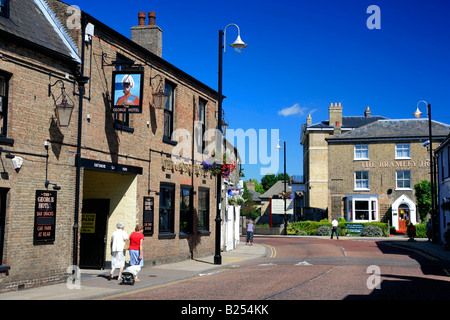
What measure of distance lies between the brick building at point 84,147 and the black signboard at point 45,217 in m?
0.03

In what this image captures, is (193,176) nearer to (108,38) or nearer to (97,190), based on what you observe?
(97,190)

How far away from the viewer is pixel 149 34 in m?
21.1

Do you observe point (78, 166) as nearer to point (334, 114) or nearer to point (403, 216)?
point (403, 216)

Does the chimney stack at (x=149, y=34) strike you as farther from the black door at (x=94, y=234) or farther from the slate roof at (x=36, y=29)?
the black door at (x=94, y=234)

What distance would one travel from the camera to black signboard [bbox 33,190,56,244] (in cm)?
1276

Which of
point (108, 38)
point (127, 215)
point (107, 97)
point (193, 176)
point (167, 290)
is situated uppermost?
point (108, 38)

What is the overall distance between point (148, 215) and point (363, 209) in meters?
34.7

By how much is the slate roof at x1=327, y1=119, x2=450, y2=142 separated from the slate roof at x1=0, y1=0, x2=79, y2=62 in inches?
1519

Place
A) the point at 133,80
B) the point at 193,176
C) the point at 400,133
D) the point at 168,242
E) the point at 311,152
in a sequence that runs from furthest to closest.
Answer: the point at 311,152 < the point at 400,133 < the point at 193,176 < the point at 168,242 < the point at 133,80

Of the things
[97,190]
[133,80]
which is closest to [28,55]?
[133,80]

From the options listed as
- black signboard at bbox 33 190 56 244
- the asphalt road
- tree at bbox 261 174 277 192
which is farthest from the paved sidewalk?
tree at bbox 261 174 277 192
